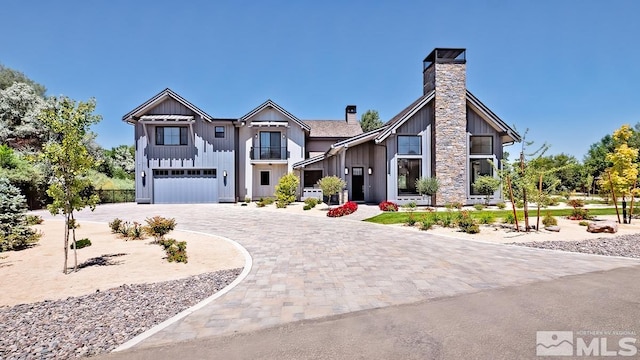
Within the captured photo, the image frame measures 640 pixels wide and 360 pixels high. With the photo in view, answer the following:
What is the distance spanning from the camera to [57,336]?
4.40 metres

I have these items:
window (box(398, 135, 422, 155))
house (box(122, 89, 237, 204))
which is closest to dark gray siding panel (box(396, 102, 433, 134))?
window (box(398, 135, 422, 155))

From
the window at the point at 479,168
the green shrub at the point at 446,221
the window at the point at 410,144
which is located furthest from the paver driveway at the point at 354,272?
the window at the point at 479,168

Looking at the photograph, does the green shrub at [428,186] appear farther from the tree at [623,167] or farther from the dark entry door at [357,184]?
the tree at [623,167]

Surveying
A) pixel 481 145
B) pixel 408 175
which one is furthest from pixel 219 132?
pixel 481 145

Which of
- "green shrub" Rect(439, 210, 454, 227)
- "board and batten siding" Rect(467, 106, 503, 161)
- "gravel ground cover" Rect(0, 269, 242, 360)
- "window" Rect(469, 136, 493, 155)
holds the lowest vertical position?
"gravel ground cover" Rect(0, 269, 242, 360)

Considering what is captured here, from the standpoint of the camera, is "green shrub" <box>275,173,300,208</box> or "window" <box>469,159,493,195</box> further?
"green shrub" <box>275,173,300,208</box>

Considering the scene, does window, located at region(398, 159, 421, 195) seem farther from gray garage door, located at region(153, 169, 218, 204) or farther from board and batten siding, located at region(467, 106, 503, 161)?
gray garage door, located at region(153, 169, 218, 204)

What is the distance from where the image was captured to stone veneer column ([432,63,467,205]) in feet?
70.1

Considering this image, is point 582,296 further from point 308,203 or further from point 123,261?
point 308,203

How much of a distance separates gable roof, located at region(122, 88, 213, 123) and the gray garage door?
4842 mm

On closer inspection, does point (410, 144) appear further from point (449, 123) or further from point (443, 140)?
point (449, 123)

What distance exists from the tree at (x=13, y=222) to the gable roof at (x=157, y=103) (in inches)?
622

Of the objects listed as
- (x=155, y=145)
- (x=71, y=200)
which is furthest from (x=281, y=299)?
(x=155, y=145)

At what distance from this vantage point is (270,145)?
29.6 m
